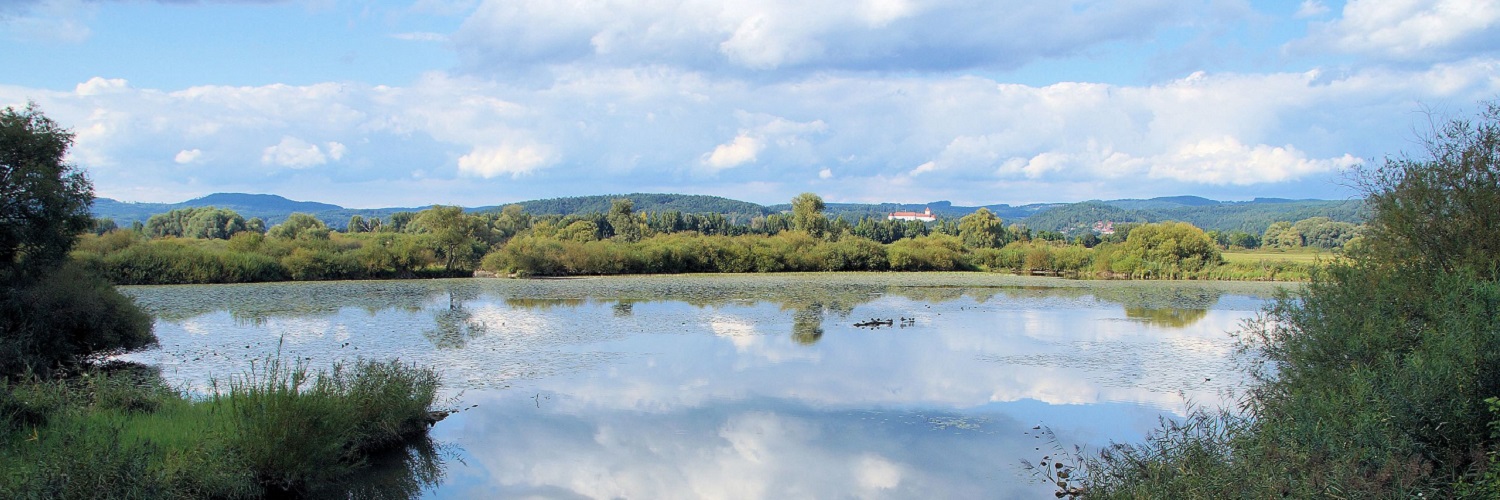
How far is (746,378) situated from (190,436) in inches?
355

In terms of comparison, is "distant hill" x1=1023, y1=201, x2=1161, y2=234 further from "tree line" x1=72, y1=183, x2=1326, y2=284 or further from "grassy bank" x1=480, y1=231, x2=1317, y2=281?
"grassy bank" x1=480, y1=231, x2=1317, y2=281

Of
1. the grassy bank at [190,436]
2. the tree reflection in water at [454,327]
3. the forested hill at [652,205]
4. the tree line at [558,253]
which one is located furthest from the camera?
the forested hill at [652,205]

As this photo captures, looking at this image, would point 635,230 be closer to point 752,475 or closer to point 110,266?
point 110,266

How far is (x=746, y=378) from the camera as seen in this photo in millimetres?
15281

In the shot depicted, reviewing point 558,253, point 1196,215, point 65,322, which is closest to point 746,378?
point 65,322

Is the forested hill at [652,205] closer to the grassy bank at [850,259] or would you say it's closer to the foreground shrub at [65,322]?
the grassy bank at [850,259]

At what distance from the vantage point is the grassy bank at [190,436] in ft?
21.2

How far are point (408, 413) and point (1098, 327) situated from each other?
61.2 ft

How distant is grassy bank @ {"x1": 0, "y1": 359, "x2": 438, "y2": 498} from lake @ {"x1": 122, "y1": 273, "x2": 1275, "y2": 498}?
2.79 ft

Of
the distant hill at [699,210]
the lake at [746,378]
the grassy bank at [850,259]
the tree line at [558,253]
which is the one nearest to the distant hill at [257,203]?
the distant hill at [699,210]

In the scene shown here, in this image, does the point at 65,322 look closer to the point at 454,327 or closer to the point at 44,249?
the point at 44,249

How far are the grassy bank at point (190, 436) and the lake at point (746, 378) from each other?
851 millimetres

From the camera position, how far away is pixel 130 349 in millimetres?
15781

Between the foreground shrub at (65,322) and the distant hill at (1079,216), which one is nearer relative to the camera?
the foreground shrub at (65,322)
